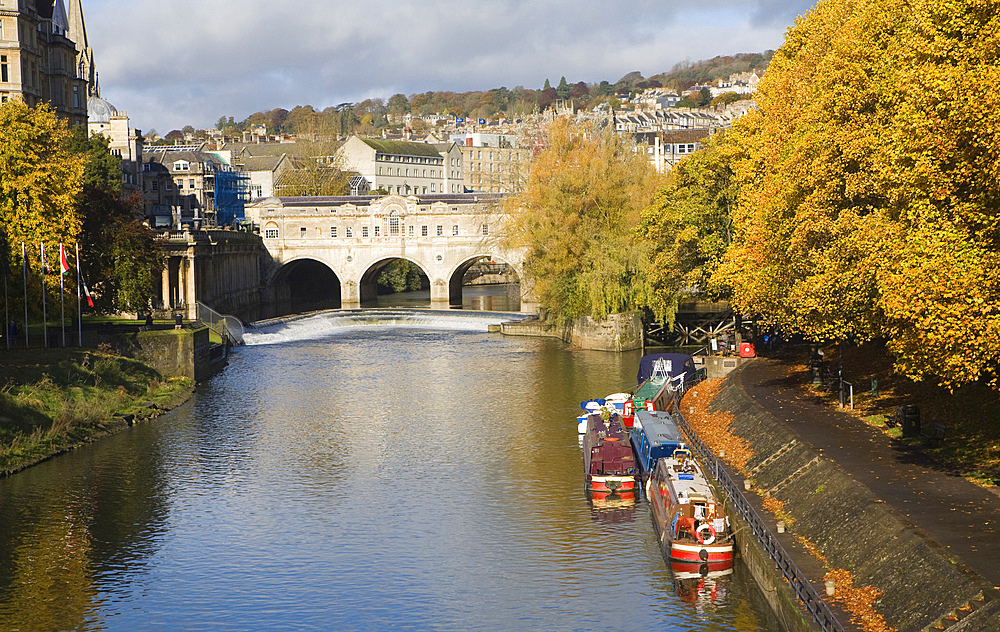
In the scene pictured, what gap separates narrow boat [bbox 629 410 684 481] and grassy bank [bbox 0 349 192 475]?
20912mm

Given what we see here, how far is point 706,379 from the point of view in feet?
166

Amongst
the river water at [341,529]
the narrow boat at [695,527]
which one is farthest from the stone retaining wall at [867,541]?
the river water at [341,529]

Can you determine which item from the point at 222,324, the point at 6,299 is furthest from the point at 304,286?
the point at 6,299

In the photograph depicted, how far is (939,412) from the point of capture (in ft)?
100

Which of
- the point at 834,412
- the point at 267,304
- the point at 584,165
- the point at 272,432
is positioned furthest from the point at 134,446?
the point at 267,304

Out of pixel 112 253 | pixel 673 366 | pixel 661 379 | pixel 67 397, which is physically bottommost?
pixel 661 379

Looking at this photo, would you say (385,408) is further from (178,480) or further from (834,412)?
(834,412)

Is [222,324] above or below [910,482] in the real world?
above

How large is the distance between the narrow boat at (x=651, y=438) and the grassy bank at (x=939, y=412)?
5747 mm

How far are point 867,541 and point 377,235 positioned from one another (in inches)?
3372

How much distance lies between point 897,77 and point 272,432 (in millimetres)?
27787

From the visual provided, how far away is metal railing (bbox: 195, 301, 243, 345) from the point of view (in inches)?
2830

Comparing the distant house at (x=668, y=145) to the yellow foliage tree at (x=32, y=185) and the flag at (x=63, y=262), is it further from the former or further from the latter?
the flag at (x=63, y=262)

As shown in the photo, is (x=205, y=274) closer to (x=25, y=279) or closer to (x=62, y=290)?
(x=62, y=290)
